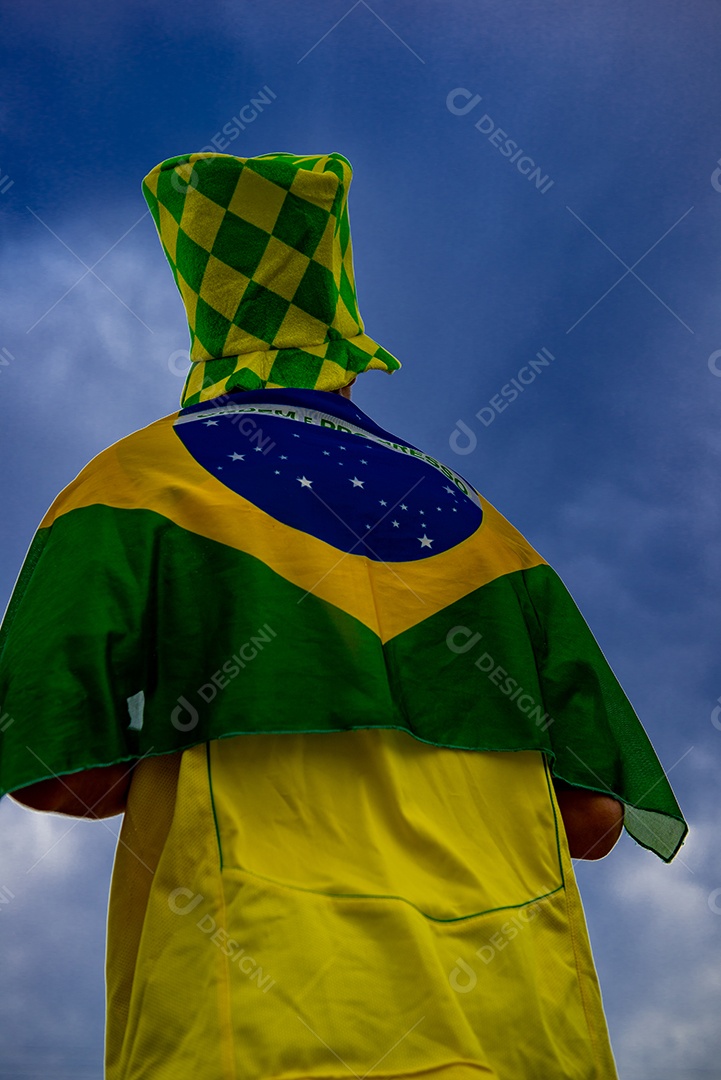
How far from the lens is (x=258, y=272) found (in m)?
1.93

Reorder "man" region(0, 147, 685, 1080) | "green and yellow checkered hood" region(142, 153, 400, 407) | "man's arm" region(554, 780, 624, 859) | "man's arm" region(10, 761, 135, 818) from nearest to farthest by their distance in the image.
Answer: "man" region(0, 147, 685, 1080) < "man's arm" region(10, 761, 135, 818) < "man's arm" region(554, 780, 624, 859) < "green and yellow checkered hood" region(142, 153, 400, 407)

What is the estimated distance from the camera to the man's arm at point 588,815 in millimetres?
1551

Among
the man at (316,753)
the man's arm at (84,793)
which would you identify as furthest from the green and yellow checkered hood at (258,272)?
the man's arm at (84,793)

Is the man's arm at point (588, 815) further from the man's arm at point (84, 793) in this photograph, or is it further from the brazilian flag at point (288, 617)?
the man's arm at point (84, 793)

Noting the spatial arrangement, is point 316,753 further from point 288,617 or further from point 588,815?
point 588,815

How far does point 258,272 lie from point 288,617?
86 cm

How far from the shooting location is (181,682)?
125 centimetres

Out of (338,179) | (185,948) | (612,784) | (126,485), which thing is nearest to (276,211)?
(338,179)

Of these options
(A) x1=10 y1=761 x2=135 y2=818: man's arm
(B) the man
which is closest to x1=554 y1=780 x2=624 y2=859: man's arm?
(B) the man

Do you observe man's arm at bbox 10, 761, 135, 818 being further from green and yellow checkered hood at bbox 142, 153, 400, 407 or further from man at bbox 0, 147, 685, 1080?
green and yellow checkered hood at bbox 142, 153, 400, 407

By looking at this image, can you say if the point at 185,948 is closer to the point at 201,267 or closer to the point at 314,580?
the point at 314,580

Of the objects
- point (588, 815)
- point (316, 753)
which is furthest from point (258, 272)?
point (588, 815)

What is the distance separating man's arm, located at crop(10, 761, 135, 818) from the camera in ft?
3.92

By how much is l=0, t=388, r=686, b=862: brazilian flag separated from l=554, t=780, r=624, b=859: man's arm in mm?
43
